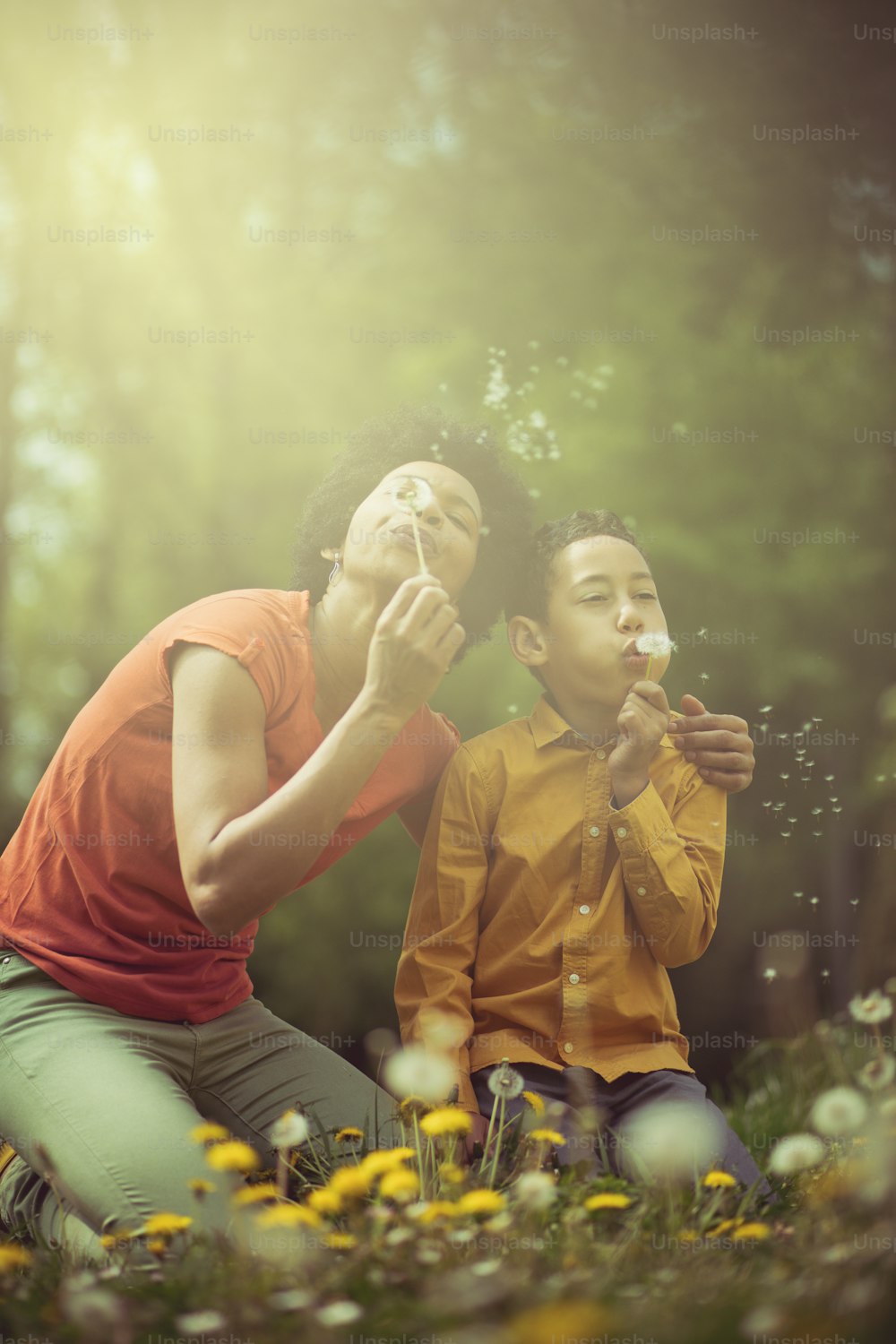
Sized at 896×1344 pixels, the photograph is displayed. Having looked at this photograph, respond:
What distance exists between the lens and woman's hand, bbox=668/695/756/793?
2.31m

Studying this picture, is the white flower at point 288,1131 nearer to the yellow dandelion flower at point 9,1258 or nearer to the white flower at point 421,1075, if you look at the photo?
the white flower at point 421,1075

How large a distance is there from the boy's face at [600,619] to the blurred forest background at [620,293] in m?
0.52

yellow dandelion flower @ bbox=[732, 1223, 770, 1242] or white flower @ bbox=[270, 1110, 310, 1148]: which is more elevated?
white flower @ bbox=[270, 1110, 310, 1148]

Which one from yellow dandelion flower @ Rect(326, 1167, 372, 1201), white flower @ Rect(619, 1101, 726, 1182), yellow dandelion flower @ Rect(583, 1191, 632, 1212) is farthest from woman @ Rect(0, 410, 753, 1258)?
yellow dandelion flower @ Rect(583, 1191, 632, 1212)

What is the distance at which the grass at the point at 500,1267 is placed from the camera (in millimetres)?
1281

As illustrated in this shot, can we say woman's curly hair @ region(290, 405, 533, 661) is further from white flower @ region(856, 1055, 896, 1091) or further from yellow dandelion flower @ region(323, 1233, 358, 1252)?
yellow dandelion flower @ region(323, 1233, 358, 1252)

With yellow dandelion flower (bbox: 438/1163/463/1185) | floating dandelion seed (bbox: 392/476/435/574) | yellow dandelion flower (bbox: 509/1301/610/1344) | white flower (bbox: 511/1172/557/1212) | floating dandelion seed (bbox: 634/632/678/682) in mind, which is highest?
floating dandelion seed (bbox: 392/476/435/574)

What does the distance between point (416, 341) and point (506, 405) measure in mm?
326

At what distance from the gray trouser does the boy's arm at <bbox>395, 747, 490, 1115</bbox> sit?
9 centimetres

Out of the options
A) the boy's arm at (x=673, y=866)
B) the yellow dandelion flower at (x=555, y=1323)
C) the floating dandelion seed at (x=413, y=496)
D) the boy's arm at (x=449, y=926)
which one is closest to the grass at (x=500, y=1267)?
the yellow dandelion flower at (x=555, y=1323)

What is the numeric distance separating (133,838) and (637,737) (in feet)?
3.26

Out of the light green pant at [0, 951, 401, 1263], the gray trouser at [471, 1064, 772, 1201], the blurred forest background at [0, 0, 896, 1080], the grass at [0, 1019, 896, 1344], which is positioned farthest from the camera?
the blurred forest background at [0, 0, 896, 1080]

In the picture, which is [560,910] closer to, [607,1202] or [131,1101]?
[607,1202]

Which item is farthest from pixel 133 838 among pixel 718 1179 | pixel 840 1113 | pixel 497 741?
pixel 840 1113
